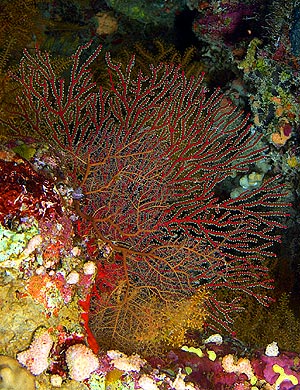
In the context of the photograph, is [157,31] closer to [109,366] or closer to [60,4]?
[60,4]

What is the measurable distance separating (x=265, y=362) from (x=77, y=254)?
1.93 metres

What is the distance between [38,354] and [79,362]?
0.29m

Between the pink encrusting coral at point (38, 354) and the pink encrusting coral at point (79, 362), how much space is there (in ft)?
0.50

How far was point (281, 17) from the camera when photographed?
3795 mm

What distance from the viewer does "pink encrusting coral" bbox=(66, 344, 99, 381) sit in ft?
8.43

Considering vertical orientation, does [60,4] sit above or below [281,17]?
below

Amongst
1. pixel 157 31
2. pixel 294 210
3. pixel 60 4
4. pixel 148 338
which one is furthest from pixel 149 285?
pixel 60 4

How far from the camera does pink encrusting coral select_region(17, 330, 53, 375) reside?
2.45 meters

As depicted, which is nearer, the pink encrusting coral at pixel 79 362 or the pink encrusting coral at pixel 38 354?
the pink encrusting coral at pixel 38 354

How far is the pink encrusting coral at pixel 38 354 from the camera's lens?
2.45 metres

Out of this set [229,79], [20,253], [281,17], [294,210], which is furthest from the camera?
[229,79]

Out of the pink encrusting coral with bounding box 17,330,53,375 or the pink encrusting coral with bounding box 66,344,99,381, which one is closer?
the pink encrusting coral with bounding box 17,330,53,375

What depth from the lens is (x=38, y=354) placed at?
2.48m

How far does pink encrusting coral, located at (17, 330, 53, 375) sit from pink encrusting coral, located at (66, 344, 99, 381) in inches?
6.0
